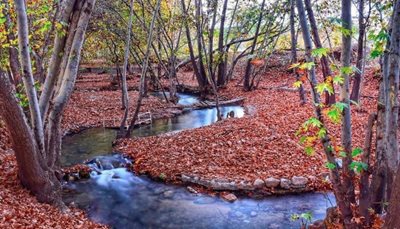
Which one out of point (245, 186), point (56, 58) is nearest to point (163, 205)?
point (245, 186)

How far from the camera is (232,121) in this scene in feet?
41.2

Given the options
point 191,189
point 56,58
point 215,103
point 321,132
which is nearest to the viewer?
point 321,132

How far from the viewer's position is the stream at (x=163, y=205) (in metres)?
6.85

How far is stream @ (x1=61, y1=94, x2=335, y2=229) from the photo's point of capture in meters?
6.85

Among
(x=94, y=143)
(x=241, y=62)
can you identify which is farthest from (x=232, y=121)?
(x=241, y=62)

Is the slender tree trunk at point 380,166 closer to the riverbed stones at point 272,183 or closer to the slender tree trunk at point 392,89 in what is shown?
the slender tree trunk at point 392,89

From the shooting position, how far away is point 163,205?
7590 millimetres

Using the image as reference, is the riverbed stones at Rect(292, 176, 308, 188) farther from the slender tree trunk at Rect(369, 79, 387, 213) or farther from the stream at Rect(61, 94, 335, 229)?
the slender tree trunk at Rect(369, 79, 387, 213)

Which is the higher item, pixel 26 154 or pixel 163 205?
pixel 26 154

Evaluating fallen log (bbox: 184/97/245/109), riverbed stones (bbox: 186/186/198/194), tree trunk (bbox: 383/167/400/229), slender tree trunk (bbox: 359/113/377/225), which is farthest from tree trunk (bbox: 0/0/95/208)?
fallen log (bbox: 184/97/245/109)

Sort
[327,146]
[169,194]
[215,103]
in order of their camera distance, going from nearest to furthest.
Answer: [327,146], [169,194], [215,103]

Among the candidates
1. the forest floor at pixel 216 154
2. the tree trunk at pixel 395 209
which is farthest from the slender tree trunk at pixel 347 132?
the tree trunk at pixel 395 209

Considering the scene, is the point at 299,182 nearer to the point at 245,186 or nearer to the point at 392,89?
the point at 245,186

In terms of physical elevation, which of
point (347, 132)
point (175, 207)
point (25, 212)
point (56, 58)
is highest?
point (56, 58)
